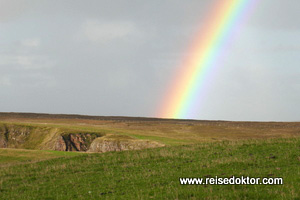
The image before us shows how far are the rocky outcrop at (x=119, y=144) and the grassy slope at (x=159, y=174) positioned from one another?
89.1 feet

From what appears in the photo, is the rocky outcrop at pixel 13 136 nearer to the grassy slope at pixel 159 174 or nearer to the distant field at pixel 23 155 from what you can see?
the distant field at pixel 23 155

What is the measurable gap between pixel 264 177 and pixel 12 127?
288 ft

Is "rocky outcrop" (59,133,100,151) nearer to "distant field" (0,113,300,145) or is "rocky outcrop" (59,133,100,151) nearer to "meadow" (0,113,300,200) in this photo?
"distant field" (0,113,300,145)

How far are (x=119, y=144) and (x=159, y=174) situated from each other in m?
40.8

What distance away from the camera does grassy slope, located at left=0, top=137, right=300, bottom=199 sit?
13.2 metres

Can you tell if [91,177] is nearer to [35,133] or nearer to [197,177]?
[197,177]

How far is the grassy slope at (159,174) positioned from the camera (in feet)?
43.2

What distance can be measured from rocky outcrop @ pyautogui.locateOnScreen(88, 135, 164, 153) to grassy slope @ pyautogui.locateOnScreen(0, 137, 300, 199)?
27.2 meters

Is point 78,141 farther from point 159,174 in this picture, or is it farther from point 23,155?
point 159,174

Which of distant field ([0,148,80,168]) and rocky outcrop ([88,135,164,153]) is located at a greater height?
rocky outcrop ([88,135,164,153])

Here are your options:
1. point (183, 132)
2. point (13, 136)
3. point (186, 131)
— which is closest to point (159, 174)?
point (13, 136)

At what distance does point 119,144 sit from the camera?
58281 mm

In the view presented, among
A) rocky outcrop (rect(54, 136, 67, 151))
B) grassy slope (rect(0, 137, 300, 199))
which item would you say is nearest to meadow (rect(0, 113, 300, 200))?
grassy slope (rect(0, 137, 300, 199))

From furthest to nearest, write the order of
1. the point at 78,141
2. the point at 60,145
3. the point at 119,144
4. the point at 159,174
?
the point at 78,141
the point at 60,145
the point at 119,144
the point at 159,174
